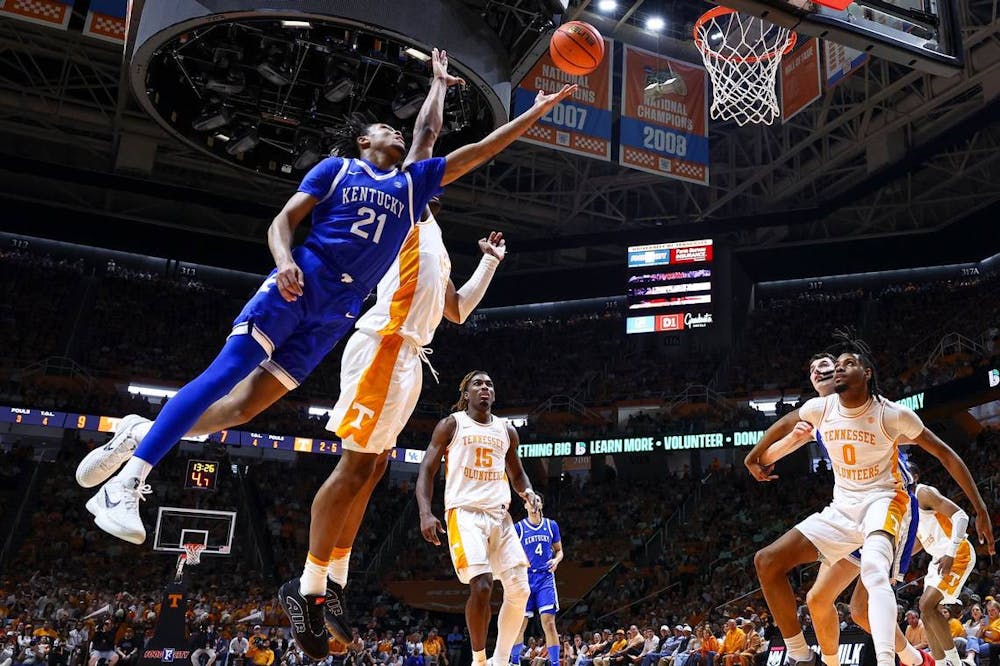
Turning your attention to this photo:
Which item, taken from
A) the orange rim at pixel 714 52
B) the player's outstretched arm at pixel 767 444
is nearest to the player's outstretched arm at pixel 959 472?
the player's outstretched arm at pixel 767 444

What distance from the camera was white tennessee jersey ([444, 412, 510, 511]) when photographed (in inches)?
264

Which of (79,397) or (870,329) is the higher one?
(870,329)

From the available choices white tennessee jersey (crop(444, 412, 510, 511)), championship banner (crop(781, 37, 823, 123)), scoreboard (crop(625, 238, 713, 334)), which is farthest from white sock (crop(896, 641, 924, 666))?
scoreboard (crop(625, 238, 713, 334))

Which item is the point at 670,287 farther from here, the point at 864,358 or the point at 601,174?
the point at 864,358

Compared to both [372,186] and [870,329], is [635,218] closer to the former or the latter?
[870,329]

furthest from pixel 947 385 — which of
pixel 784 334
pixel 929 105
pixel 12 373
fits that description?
pixel 12 373

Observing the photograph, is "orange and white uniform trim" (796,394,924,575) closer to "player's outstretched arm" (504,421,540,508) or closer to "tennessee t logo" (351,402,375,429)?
"player's outstretched arm" (504,421,540,508)

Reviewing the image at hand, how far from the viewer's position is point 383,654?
692 inches

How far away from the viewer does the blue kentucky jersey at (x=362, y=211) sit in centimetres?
411

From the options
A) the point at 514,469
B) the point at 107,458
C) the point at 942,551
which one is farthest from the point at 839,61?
the point at 107,458

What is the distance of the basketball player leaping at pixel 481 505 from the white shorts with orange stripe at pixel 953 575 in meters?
3.32

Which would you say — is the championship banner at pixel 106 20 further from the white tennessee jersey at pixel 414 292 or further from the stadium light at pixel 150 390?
the stadium light at pixel 150 390

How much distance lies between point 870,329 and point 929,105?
32.3 feet

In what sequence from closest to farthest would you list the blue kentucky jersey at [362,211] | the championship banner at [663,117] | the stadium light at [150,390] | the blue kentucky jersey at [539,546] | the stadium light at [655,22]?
the blue kentucky jersey at [362,211] → the blue kentucky jersey at [539,546] → the championship banner at [663,117] → the stadium light at [655,22] → the stadium light at [150,390]
